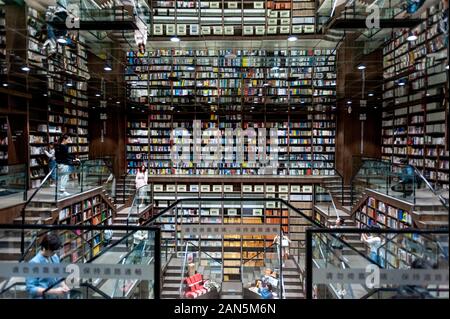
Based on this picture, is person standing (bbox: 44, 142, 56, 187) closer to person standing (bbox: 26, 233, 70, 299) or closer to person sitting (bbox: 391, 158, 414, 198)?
person standing (bbox: 26, 233, 70, 299)

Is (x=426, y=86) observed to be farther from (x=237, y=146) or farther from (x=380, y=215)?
(x=237, y=146)

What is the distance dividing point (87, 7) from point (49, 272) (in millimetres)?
4172

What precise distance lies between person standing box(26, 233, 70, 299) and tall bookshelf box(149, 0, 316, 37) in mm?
6994

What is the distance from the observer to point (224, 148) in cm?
926

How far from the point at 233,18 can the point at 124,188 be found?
528 centimetres

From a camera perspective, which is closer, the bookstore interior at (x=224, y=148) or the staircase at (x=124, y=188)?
the bookstore interior at (x=224, y=148)

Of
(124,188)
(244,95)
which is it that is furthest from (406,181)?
(124,188)

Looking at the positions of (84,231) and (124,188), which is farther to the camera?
(124,188)

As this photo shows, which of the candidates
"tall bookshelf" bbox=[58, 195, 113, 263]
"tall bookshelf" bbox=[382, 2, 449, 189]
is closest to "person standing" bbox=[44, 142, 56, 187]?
"tall bookshelf" bbox=[58, 195, 113, 263]

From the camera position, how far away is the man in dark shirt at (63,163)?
17.9 feet

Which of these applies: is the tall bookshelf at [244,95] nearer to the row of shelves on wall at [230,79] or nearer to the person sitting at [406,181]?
the row of shelves on wall at [230,79]

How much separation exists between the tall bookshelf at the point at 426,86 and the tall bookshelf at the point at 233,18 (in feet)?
13.0

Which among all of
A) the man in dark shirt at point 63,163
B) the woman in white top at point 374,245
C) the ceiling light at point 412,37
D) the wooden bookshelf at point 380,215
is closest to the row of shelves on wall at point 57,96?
the man in dark shirt at point 63,163

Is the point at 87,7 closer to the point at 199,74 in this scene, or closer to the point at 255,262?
the point at 199,74
